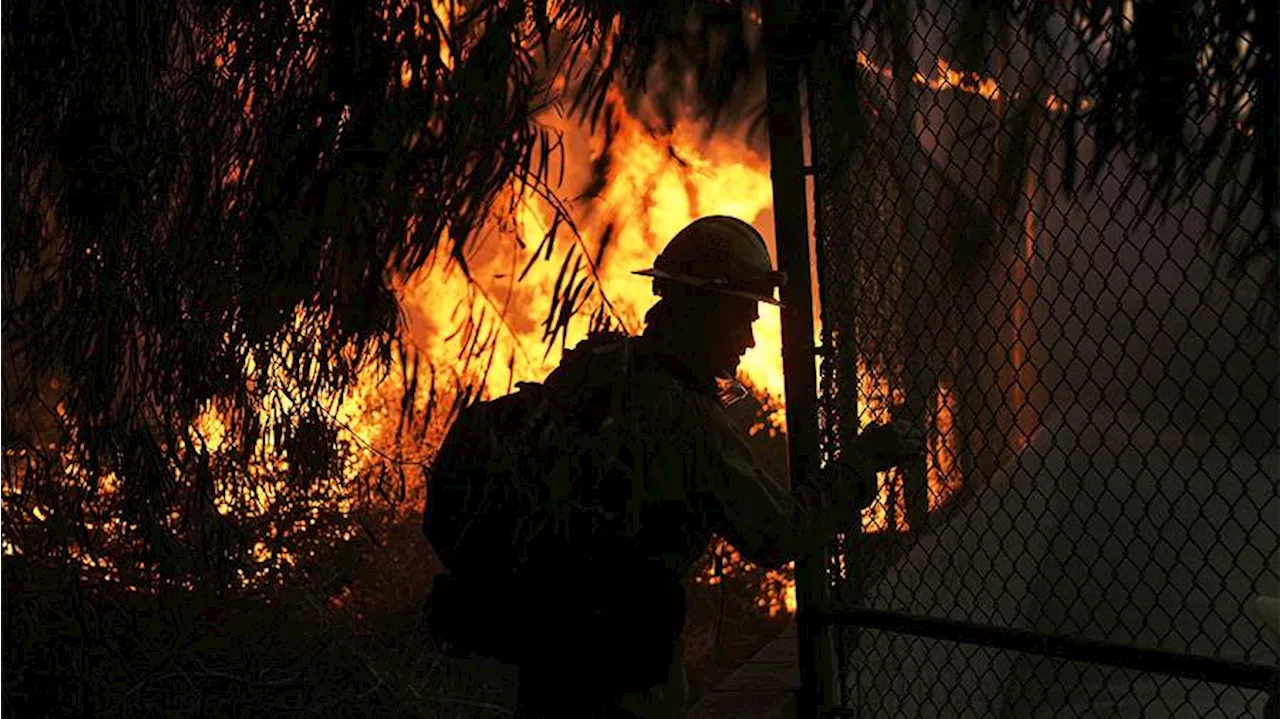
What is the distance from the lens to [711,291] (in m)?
3.01

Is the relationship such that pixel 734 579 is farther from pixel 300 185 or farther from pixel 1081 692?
pixel 300 185

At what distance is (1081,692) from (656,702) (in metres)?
4.78

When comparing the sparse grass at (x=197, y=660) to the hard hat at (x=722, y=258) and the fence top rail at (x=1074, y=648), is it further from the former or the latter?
the hard hat at (x=722, y=258)

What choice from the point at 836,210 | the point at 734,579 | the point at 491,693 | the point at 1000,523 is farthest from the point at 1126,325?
the point at 836,210

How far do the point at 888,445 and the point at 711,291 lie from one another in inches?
19.4

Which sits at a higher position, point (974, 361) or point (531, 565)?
point (974, 361)

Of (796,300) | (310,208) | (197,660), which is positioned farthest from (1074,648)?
(197,660)

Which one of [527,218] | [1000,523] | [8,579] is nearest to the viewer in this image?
[527,218]

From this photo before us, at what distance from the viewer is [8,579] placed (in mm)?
4602

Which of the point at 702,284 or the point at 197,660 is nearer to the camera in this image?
the point at 702,284

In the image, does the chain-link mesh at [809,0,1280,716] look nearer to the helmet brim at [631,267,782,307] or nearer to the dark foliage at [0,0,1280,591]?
the dark foliage at [0,0,1280,591]

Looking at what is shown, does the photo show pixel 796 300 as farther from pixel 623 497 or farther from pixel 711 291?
pixel 623 497

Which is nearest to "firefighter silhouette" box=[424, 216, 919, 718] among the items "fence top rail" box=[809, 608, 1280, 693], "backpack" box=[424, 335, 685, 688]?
"backpack" box=[424, 335, 685, 688]

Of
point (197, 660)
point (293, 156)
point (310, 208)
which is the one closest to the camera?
point (310, 208)
